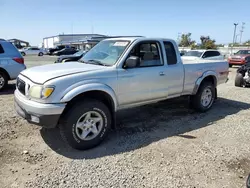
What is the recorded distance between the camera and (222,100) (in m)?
7.33

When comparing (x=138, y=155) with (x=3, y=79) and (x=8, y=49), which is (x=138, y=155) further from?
(x=8, y=49)

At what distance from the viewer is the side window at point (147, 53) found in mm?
4454

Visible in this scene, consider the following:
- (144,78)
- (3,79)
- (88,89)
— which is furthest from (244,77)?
(3,79)

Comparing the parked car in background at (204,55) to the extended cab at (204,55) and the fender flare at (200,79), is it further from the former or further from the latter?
the fender flare at (200,79)

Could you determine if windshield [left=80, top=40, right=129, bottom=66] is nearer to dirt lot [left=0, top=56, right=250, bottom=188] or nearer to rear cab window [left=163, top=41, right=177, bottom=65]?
rear cab window [left=163, top=41, right=177, bottom=65]

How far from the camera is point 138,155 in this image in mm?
3602

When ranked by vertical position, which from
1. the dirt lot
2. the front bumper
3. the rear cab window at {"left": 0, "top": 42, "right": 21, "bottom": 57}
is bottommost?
the dirt lot

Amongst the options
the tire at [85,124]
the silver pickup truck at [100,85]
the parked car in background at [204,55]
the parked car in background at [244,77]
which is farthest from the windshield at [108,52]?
the parked car in background at [204,55]

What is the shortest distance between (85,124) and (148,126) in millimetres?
1623

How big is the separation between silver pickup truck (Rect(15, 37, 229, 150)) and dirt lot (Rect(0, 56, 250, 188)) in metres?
0.45

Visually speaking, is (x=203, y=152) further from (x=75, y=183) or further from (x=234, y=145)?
(x=75, y=183)

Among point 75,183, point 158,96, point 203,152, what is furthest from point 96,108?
point 203,152

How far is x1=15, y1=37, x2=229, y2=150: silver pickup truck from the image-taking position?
11.2 ft

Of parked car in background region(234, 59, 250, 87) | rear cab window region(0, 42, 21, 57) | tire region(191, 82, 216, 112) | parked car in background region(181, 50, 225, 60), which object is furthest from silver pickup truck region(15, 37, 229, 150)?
parked car in background region(181, 50, 225, 60)
